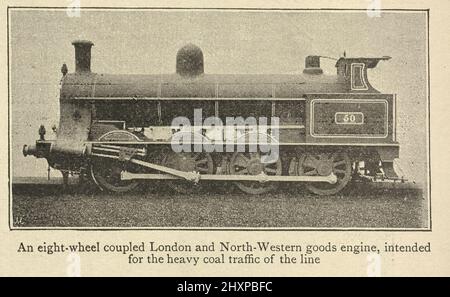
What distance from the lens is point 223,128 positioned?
9648mm

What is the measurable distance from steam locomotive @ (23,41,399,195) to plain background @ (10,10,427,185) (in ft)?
0.49

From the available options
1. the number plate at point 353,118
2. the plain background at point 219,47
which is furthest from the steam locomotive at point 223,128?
the plain background at point 219,47

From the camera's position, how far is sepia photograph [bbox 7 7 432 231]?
914 cm

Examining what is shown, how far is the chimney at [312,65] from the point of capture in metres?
9.61

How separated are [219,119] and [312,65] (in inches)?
48.1

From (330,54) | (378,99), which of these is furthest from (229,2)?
(378,99)

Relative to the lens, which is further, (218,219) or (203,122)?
(203,122)

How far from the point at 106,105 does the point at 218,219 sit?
1956 millimetres

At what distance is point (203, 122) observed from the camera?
31.8 feet

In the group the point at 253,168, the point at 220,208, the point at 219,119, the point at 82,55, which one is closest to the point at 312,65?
the point at 219,119

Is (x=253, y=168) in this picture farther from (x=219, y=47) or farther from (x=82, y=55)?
(x=82, y=55)

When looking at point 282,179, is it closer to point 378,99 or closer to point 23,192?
point 378,99

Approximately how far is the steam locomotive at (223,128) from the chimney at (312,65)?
1 centimetres
